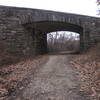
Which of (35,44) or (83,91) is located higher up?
(35,44)

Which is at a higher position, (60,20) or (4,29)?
(60,20)

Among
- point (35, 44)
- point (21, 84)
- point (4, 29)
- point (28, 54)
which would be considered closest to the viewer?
point (21, 84)

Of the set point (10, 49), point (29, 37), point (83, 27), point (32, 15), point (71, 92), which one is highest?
point (32, 15)

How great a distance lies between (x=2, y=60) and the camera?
24.6ft

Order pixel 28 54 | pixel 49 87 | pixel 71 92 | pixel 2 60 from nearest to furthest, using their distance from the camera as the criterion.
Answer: pixel 71 92, pixel 49 87, pixel 2 60, pixel 28 54

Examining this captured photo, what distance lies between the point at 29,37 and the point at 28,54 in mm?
1425

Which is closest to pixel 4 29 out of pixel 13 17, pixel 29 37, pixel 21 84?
pixel 13 17

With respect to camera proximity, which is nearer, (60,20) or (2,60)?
(2,60)

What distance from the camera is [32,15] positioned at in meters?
9.57

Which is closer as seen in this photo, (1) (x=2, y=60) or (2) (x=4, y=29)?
(1) (x=2, y=60)

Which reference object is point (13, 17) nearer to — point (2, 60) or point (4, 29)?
point (4, 29)

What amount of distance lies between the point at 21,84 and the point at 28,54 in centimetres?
609

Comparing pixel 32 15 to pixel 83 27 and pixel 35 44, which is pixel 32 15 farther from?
pixel 83 27

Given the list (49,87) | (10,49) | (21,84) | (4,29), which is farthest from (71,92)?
(4,29)
